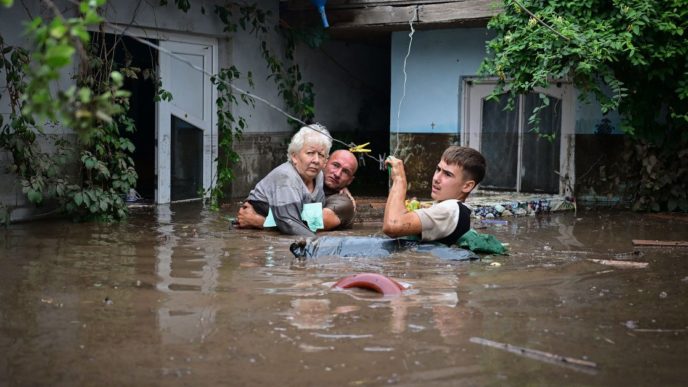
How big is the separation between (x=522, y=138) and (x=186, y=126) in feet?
15.3

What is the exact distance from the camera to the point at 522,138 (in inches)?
524

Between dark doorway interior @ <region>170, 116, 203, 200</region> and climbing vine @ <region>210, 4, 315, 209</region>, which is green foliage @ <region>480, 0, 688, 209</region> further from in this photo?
dark doorway interior @ <region>170, 116, 203, 200</region>

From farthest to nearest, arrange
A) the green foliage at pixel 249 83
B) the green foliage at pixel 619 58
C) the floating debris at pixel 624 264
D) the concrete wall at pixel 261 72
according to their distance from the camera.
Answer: the green foliage at pixel 249 83
the concrete wall at pixel 261 72
the green foliage at pixel 619 58
the floating debris at pixel 624 264

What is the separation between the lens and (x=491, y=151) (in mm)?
13633

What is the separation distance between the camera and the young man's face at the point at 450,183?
749 cm

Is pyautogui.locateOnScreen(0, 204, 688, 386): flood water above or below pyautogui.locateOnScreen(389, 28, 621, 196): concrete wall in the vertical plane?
below

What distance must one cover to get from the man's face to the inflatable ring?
3.39m

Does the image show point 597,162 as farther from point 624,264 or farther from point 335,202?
point 624,264

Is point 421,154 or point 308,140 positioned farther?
point 421,154

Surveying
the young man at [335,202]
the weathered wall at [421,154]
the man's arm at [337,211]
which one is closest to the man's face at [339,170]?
the young man at [335,202]

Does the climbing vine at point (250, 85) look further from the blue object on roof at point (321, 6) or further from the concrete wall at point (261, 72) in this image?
the blue object on roof at point (321, 6)

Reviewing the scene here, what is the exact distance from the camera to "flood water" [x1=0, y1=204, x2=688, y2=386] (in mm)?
4645

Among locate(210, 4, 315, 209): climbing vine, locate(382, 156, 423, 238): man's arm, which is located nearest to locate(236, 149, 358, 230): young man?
locate(382, 156, 423, 238): man's arm

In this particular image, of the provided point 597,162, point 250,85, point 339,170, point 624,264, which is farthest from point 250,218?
point 597,162
